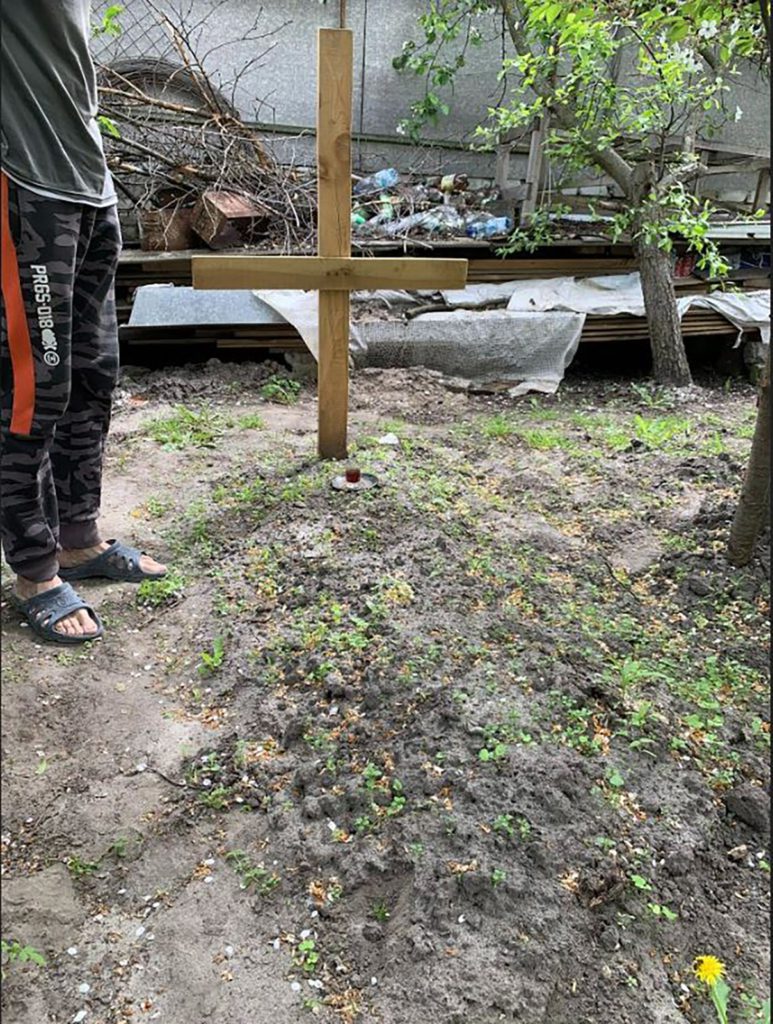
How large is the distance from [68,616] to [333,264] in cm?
167

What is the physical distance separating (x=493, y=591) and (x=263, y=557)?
75 cm

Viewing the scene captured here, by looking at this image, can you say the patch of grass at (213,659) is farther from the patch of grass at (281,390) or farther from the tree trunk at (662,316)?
the tree trunk at (662,316)

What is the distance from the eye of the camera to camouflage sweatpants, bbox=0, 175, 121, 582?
1.58 m

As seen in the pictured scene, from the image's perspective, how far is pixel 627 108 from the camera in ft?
14.0

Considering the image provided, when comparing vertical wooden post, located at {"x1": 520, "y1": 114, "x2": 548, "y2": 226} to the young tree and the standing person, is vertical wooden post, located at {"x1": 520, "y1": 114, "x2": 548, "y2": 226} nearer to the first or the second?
the young tree

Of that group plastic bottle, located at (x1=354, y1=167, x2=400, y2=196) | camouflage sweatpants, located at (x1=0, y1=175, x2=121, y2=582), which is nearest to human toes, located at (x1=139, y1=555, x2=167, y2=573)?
camouflage sweatpants, located at (x1=0, y1=175, x2=121, y2=582)

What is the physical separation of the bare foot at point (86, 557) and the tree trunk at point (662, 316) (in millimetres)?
4037

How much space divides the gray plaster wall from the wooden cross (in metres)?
2.02

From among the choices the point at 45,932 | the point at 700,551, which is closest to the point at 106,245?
the point at 45,932

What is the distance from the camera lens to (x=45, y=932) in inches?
46.6

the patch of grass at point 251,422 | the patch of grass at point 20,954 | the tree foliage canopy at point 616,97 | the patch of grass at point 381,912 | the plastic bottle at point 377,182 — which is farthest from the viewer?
the plastic bottle at point 377,182

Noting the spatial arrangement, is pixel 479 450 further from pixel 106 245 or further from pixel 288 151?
pixel 288 151

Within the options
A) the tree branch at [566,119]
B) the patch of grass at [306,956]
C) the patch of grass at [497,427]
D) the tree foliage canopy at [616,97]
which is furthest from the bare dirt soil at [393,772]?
A: the tree branch at [566,119]

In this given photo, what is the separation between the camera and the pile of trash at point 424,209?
221 inches
